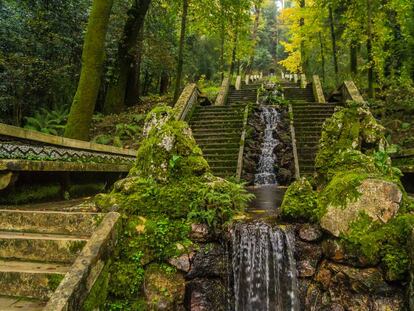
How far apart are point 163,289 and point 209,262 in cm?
82

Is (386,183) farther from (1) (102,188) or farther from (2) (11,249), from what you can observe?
(1) (102,188)

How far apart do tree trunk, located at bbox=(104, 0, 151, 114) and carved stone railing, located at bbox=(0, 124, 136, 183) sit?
28.2 ft

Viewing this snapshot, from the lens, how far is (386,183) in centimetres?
555

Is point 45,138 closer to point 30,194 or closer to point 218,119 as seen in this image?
point 30,194

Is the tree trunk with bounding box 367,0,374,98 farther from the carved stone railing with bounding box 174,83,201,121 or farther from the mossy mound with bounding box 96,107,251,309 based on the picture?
the mossy mound with bounding box 96,107,251,309

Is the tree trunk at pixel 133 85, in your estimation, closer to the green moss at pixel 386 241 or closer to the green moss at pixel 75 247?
A: the green moss at pixel 75 247

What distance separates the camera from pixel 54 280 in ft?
14.6

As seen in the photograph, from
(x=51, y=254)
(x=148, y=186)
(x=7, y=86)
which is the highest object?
(x=7, y=86)

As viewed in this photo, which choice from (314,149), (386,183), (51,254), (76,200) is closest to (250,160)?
(314,149)

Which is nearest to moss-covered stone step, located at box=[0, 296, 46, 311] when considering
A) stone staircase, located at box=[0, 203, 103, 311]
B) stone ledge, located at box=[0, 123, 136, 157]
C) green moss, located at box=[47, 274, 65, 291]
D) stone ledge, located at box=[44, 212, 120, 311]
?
stone staircase, located at box=[0, 203, 103, 311]

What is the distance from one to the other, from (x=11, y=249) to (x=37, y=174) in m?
2.54

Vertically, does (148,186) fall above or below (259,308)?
above

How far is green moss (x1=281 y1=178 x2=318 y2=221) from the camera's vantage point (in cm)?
613

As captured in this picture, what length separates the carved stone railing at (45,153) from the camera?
6328mm
